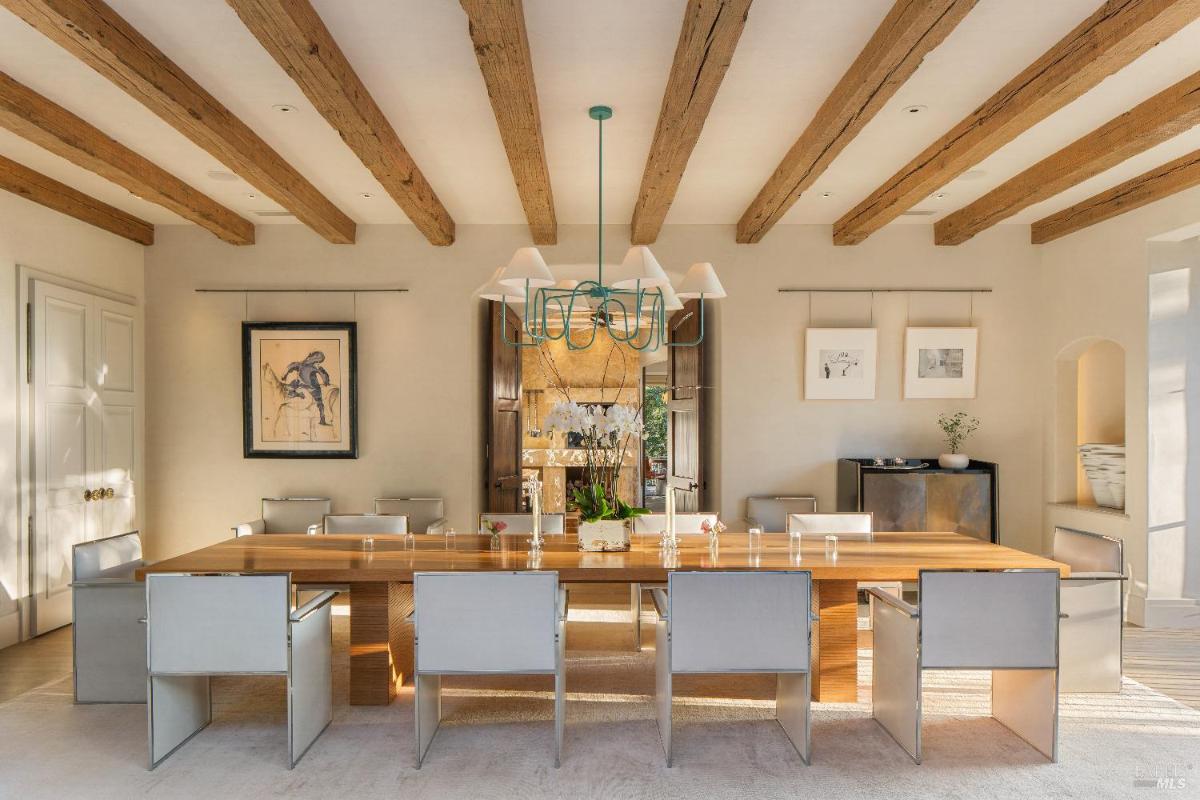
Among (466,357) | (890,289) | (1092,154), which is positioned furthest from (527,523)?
(1092,154)

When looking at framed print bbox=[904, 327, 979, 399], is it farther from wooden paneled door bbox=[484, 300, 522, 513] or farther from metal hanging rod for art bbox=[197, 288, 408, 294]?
metal hanging rod for art bbox=[197, 288, 408, 294]

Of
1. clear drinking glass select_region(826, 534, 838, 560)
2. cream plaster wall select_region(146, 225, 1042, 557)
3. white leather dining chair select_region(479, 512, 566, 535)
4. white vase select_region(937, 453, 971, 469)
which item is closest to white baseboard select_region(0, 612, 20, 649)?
cream plaster wall select_region(146, 225, 1042, 557)

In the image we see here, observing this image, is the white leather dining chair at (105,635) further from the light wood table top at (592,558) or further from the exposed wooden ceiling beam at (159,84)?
the exposed wooden ceiling beam at (159,84)

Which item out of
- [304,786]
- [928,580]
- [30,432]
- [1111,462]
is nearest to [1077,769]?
[928,580]

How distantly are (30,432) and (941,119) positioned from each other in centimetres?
504

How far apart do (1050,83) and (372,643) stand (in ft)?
11.5

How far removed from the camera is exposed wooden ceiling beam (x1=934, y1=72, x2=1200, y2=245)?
330 cm

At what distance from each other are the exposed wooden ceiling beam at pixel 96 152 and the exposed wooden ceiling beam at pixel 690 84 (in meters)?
2.55

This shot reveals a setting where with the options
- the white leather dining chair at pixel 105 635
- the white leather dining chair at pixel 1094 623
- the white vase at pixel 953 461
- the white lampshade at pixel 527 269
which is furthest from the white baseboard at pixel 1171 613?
the white leather dining chair at pixel 105 635

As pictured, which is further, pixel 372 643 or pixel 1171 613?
pixel 1171 613

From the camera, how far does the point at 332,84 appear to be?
295 cm

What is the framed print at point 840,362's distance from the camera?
573cm

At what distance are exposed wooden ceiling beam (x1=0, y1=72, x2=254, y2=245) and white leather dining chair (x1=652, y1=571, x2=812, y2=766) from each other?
3.14 meters

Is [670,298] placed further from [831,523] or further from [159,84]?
[159,84]
